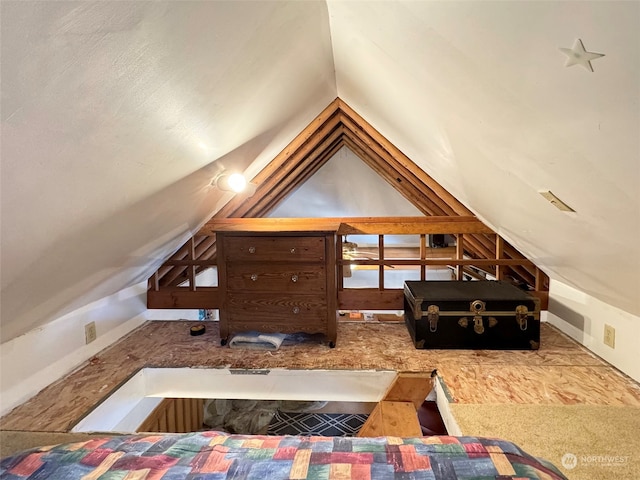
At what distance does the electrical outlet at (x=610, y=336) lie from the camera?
6.40 feet

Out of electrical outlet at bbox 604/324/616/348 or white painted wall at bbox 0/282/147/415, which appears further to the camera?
electrical outlet at bbox 604/324/616/348

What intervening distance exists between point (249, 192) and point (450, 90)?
1869mm

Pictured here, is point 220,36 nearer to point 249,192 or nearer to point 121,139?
point 121,139

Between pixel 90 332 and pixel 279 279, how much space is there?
1275 millimetres

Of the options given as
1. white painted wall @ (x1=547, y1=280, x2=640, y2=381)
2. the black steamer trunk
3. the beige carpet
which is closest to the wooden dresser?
the black steamer trunk

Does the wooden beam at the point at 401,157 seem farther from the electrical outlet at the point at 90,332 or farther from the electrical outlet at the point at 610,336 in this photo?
the electrical outlet at the point at 90,332

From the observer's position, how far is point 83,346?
2.16m

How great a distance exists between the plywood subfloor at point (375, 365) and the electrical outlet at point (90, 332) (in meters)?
0.12

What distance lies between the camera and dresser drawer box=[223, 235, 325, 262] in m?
2.10

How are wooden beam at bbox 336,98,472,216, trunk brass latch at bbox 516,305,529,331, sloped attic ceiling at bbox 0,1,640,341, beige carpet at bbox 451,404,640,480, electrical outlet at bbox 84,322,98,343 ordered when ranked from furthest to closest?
1. wooden beam at bbox 336,98,472,216
2. electrical outlet at bbox 84,322,98,343
3. trunk brass latch at bbox 516,305,529,331
4. beige carpet at bbox 451,404,640,480
5. sloped attic ceiling at bbox 0,1,640,341

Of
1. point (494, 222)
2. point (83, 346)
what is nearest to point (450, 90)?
point (494, 222)
